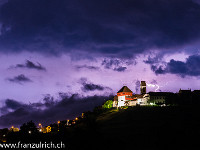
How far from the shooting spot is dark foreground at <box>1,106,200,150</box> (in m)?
44.4

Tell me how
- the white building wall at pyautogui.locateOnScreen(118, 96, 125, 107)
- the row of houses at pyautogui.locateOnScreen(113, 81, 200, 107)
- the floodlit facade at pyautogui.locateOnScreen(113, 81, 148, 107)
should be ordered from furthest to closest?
the white building wall at pyautogui.locateOnScreen(118, 96, 125, 107) → the floodlit facade at pyautogui.locateOnScreen(113, 81, 148, 107) → the row of houses at pyautogui.locateOnScreen(113, 81, 200, 107)

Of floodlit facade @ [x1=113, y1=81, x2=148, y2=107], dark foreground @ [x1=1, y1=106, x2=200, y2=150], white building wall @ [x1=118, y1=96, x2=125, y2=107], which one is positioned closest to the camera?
dark foreground @ [x1=1, y1=106, x2=200, y2=150]

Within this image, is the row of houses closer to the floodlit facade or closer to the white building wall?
the floodlit facade

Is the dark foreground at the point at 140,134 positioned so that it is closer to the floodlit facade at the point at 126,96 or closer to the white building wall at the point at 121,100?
the floodlit facade at the point at 126,96

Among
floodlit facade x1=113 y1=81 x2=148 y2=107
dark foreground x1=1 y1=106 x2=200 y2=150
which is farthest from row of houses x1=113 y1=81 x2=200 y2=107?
dark foreground x1=1 y1=106 x2=200 y2=150

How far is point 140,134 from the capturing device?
6203 cm

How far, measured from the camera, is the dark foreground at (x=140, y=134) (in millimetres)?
44447

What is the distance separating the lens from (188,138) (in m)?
56.7

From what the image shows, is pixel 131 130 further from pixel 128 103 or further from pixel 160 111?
pixel 128 103

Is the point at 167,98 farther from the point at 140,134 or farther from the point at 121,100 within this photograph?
the point at 140,134

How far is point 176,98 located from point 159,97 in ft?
26.6

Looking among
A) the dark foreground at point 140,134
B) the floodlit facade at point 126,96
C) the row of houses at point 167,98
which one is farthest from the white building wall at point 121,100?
the dark foreground at point 140,134

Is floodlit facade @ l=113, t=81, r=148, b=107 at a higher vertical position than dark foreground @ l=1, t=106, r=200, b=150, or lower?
higher

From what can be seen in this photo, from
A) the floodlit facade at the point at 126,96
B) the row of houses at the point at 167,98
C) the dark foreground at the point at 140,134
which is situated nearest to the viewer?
the dark foreground at the point at 140,134
